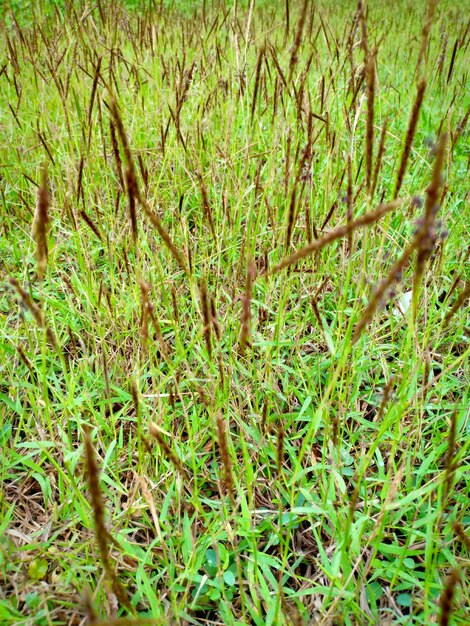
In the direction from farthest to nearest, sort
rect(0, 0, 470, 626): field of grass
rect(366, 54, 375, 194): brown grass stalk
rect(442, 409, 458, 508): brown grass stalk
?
rect(0, 0, 470, 626): field of grass
rect(366, 54, 375, 194): brown grass stalk
rect(442, 409, 458, 508): brown grass stalk

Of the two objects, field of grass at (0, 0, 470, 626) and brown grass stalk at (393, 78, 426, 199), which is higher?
brown grass stalk at (393, 78, 426, 199)

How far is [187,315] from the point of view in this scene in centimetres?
169

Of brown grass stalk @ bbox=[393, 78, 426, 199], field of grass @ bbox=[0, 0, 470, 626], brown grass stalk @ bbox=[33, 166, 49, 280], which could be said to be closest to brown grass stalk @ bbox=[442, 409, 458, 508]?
field of grass @ bbox=[0, 0, 470, 626]

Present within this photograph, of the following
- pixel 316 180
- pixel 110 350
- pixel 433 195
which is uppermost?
pixel 433 195

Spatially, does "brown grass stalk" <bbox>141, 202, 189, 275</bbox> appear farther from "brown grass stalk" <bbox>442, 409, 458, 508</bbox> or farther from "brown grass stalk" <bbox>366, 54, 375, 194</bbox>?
"brown grass stalk" <bbox>442, 409, 458, 508</bbox>

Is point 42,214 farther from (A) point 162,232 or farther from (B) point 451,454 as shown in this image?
(B) point 451,454

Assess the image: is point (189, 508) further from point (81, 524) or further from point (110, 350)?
point (110, 350)

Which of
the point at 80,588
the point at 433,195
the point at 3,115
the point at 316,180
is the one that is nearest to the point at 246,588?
the point at 80,588

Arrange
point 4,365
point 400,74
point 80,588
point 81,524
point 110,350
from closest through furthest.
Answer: point 80,588 → point 81,524 → point 4,365 → point 110,350 → point 400,74

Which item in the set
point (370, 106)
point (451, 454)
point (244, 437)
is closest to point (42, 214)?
point (370, 106)

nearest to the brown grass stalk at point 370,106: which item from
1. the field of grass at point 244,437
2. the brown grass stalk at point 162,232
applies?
the field of grass at point 244,437

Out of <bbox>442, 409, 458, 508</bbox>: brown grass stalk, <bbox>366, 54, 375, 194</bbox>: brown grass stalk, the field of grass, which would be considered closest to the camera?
<bbox>442, 409, 458, 508</bbox>: brown grass stalk

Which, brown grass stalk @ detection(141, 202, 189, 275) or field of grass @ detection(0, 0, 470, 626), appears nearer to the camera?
brown grass stalk @ detection(141, 202, 189, 275)

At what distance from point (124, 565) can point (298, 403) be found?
708mm
